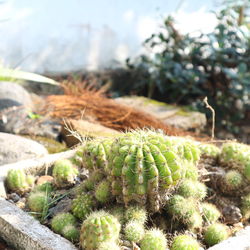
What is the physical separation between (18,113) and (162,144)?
216 centimetres

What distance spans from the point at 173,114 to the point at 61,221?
2.54m

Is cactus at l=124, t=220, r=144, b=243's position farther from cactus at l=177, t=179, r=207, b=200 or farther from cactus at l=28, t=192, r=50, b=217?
cactus at l=28, t=192, r=50, b=217

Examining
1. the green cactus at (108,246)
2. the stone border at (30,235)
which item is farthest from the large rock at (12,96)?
the green cactus at (108,246)

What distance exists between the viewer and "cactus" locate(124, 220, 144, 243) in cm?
203

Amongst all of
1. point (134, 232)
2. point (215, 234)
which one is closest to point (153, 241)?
point (134, 232)

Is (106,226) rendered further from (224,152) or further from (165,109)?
(165,109)

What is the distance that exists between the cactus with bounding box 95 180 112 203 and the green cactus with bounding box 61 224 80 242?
176 mm

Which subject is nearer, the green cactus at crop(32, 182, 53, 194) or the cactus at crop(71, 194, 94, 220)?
the cactus at crop(71, 194, 94, 220)

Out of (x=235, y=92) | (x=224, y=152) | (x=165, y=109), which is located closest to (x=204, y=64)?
(x=235, y=92)

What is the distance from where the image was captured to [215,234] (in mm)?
2146

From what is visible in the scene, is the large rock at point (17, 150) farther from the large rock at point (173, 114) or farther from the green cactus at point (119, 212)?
the large rock at point (173, 114)

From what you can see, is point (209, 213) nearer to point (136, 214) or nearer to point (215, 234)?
point (215, 234)

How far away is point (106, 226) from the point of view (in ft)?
6.34

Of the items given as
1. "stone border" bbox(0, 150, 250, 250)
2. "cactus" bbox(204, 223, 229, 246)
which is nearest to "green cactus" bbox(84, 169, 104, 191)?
"stone border" bbox(0, 150, 250, 250)
